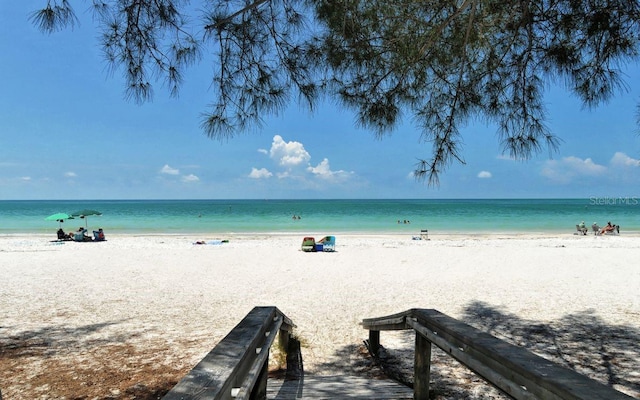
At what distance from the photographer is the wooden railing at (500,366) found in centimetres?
122

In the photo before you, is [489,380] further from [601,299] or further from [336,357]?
[601,299]

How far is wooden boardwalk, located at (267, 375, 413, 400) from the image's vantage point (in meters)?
2.62

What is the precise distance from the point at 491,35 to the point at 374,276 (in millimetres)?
5822


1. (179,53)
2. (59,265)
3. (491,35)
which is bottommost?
(59,265)

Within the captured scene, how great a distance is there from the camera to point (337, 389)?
2.81m

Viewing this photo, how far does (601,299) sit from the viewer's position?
248 inches

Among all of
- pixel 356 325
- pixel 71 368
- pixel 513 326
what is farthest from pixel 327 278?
pixel 71 368

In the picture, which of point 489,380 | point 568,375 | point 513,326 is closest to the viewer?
point 568,375

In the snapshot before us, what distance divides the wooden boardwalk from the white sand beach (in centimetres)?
52

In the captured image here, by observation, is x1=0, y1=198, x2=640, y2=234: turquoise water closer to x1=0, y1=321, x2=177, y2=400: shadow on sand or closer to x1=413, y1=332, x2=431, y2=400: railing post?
x1=0, y1=321, x2=177, y2=400: shadow on sand

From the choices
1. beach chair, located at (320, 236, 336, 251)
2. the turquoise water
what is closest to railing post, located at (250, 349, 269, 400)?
beach chair, located at (320, 236, 336, 251)

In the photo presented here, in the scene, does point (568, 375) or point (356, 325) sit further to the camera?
point (356, 325)

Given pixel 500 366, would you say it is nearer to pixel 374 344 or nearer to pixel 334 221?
pixel 374 344

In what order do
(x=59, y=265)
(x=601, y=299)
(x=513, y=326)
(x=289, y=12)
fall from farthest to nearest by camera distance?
(x=59, y=265) → (x=601, y=299) → (x=513, y=326) → (x=289, y=12)
